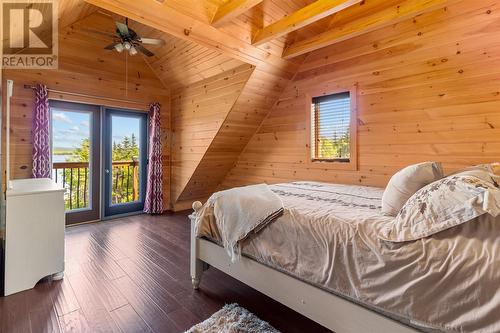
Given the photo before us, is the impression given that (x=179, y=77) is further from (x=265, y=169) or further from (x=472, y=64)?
(x=472, y=64)

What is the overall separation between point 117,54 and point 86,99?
3.15 ft

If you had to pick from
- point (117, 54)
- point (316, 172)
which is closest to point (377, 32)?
point (316, 172)

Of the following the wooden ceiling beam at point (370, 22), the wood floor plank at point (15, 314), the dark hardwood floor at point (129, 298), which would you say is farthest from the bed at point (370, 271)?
the wooden ceiling beam at point (370, 22)

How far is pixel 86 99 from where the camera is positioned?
3939mm

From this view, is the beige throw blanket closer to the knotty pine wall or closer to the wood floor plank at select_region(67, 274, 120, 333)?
the wood floor plank at select_region(67, 274, 120, 333)

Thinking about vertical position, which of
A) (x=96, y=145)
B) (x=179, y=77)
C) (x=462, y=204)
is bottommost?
(x=462, y=204)

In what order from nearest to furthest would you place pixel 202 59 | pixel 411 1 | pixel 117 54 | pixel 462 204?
1. pixel 462 204
2. pixel 411 1
3. pixel 202 59
4. pixel 117 54

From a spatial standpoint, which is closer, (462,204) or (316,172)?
(462,204)

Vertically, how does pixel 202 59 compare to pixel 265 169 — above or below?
above

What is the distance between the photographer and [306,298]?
4.70 feet

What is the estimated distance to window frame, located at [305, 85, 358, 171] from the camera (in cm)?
328

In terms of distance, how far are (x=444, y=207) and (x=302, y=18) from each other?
2282 mm

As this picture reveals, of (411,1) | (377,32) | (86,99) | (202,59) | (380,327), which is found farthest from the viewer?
(86,99)

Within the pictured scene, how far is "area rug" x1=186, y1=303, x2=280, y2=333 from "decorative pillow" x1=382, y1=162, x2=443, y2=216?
109cm
